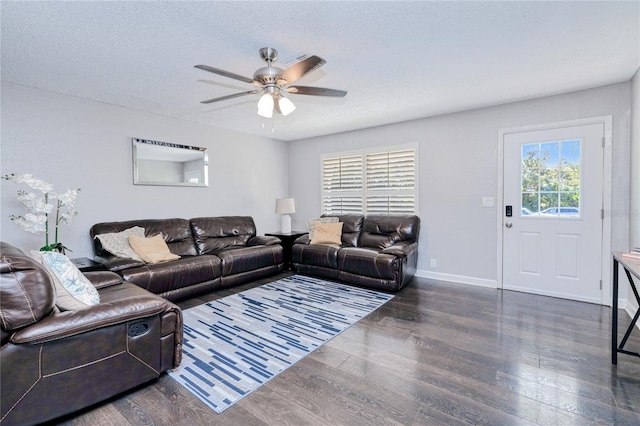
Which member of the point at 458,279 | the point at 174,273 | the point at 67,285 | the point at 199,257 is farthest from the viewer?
the point at 458,279

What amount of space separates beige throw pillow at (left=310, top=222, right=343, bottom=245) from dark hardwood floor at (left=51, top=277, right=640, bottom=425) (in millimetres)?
1885

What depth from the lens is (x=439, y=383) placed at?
197 cm

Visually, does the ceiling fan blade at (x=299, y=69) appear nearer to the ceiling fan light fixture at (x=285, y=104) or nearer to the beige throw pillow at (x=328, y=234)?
the ceiling fan light fixture at (x=285, y=104)

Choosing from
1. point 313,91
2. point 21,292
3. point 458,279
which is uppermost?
point 313,91

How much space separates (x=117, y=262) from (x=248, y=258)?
1.56m

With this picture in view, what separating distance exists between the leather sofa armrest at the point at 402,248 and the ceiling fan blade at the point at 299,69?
8.24ft

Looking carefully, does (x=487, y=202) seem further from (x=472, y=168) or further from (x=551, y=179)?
(x=551, y=179)

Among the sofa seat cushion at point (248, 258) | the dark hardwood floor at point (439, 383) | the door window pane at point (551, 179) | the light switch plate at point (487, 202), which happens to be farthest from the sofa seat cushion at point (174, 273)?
the door window pane at point (551, 179)

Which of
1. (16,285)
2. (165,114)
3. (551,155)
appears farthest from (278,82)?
(551,155)

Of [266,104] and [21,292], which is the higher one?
[266,104]

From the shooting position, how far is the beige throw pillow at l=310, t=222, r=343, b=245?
185 inches

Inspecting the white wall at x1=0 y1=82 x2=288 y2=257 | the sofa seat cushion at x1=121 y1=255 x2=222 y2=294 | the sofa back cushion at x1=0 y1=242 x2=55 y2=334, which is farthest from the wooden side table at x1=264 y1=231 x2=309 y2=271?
the sofa back cushion at x1=0 y1=242 x2=55 y2=334

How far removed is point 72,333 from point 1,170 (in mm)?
2619

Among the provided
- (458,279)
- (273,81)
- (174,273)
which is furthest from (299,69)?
(458,279)
